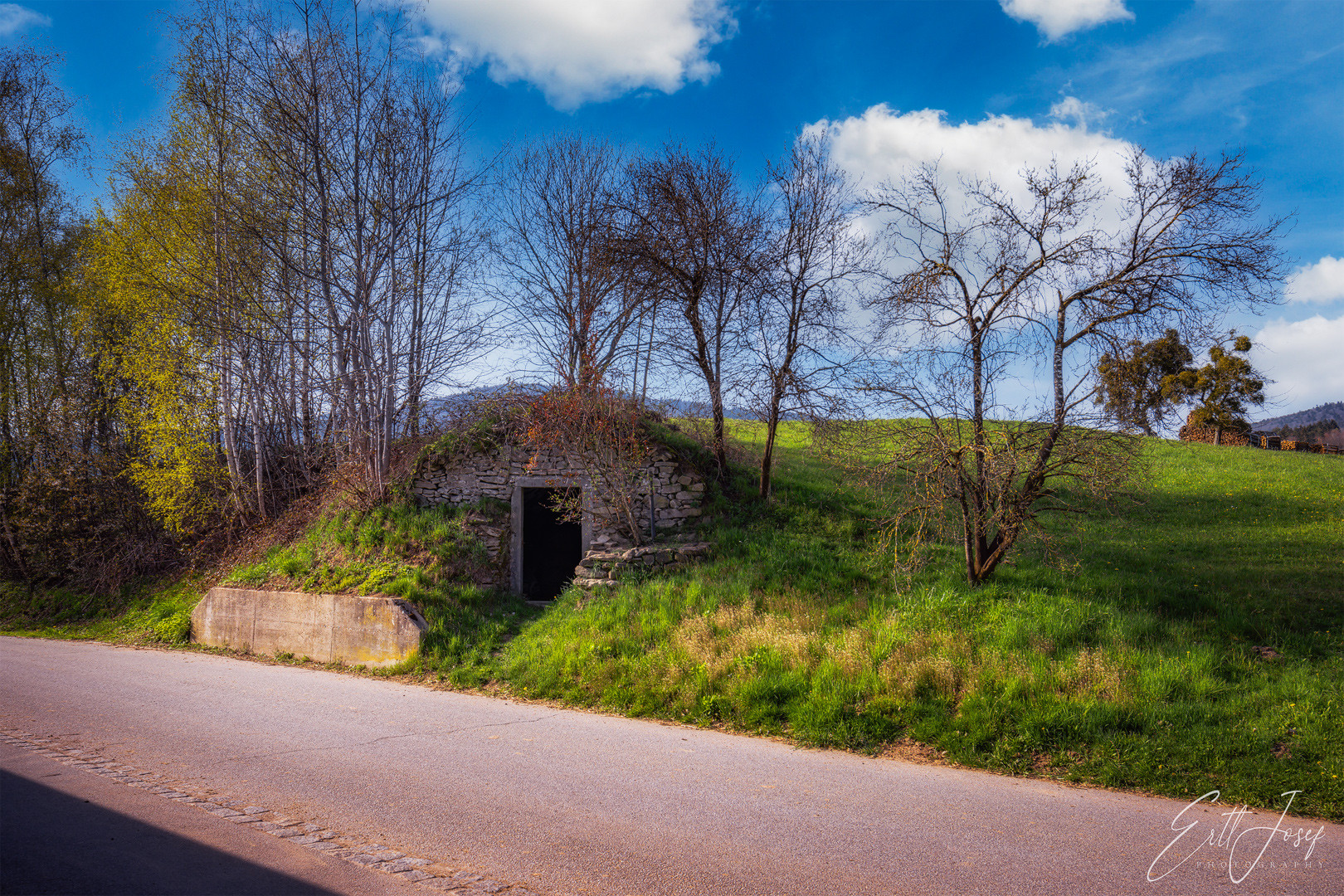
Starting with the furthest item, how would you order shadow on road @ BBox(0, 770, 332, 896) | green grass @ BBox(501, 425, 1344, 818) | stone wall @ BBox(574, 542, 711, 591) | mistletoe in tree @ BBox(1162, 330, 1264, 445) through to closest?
1. mistletoe in tree @ BBox(1162, 330, 1264, 445)
2. stone wall @ BBox(574, 542, 711, 591)
3. green grass @ BBox(501, 425, 1344, 818)
4. shadow on road @ BBox(0, 770, 332, 896)

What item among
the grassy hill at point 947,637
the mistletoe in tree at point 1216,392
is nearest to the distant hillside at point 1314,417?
the mistletoe in tree at point 1216,392

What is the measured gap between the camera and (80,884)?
3.79 meters

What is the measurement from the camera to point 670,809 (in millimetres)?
5023

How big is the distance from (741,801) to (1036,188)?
9426mm

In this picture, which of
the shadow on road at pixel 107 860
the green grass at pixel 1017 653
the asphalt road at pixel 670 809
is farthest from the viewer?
the green grass at pixel 1017 653

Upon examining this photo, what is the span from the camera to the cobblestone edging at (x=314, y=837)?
3.86m

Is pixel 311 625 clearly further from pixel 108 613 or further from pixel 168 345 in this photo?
pixel 168 345

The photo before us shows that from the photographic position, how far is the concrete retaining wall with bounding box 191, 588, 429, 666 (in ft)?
36.2

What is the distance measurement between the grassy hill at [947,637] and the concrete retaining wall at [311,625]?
18.5 inches

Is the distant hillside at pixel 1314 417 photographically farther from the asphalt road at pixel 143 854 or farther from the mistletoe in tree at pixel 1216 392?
the asphalt road at pixel 143 854

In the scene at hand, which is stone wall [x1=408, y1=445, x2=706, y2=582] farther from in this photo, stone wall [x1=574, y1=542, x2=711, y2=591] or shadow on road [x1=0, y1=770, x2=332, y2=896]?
shadow on road [x1=0, y1=770, x2=332, y2=896]

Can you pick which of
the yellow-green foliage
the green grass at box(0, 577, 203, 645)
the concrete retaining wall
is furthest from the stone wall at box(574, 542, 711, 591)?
the yellow-green foliage

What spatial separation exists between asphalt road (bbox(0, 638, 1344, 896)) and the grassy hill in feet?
1.88
